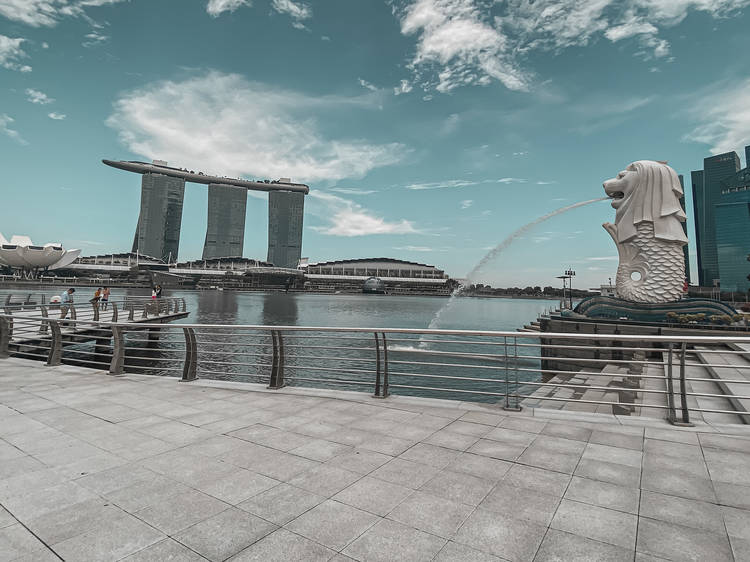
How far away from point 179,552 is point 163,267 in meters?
199

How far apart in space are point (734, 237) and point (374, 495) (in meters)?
176

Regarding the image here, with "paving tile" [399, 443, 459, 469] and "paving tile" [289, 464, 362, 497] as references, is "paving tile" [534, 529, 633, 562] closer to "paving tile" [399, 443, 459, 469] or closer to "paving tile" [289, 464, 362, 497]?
"paving tile" [399, 443, 459, 469]

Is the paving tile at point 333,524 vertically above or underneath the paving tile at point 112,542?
above

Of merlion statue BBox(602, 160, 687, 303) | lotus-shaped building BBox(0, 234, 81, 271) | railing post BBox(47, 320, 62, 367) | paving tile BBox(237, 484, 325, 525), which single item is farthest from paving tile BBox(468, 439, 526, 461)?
lotus-shaped building BBox(0, 234, 81, 271)

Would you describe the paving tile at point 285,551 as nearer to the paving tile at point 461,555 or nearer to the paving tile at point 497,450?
the paving tile at point 461,555

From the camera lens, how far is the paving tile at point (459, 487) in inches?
129

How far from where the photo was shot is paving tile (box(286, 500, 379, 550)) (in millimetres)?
2717

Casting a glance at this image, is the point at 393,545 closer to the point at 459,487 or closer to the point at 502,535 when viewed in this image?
the point at 502,535

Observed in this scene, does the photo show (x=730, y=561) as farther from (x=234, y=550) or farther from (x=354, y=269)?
(x=354, y=269)

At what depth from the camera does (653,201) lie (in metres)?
26.7

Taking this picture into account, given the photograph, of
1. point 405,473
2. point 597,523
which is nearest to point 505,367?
point 405,473

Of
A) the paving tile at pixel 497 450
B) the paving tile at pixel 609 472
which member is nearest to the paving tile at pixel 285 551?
the paving tile at pixel 497 450

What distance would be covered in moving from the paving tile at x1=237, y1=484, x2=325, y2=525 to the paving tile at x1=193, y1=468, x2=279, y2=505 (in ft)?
0.29

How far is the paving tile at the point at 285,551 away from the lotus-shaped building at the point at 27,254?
15031cm
